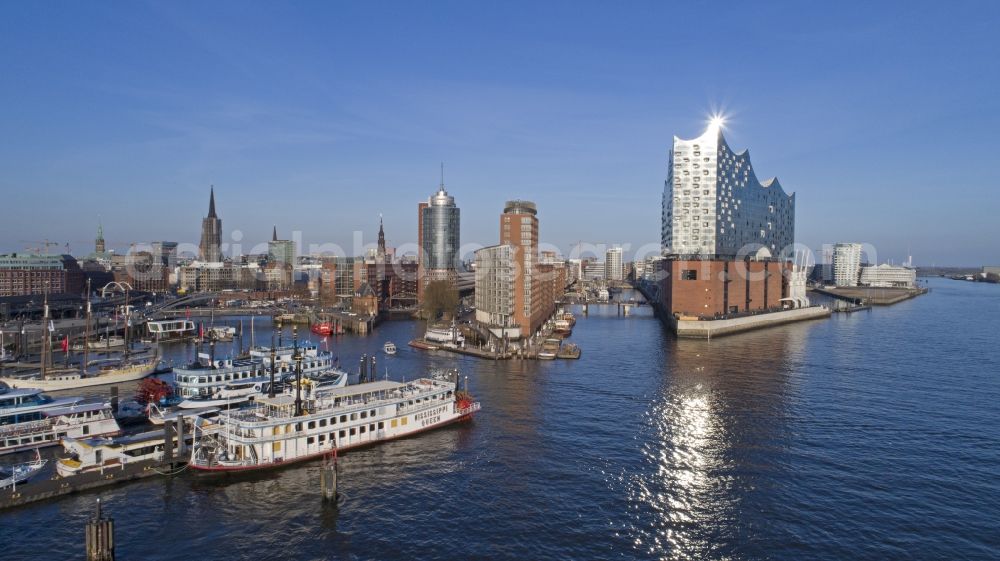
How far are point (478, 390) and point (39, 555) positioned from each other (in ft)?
83.3

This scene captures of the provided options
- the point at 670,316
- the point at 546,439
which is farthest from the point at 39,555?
the point at 670,316

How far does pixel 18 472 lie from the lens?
2298 cm

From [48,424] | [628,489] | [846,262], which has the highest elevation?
[846,262]

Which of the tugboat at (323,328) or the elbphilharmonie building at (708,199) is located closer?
the tugboat at (323,328)

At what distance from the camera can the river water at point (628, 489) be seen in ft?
63.9

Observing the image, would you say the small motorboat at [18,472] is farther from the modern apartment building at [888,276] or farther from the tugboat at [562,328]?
the modern apartment building at [888,276]

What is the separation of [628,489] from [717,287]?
5694cm

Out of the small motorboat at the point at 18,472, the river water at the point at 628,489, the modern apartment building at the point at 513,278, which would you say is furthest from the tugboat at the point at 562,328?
the small motorboat at the point at 18,472

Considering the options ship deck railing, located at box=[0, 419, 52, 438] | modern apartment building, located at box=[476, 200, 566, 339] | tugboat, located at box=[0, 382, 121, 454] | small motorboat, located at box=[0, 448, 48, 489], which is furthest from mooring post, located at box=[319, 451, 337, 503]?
modern apartment building, located at box=[476, 200, 566, 339]

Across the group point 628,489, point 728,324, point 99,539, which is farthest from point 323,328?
point 99,539

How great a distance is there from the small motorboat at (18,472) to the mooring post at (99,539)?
6.82 m

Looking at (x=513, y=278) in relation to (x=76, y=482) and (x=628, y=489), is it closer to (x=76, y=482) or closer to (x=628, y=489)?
(x=628, y=489)

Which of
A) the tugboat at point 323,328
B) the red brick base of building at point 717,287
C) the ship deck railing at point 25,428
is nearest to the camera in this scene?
the ship deck railing at point 25,428

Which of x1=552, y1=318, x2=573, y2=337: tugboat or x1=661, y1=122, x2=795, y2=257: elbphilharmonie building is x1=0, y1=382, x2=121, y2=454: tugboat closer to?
x1=552, y1=318, x2=573, y2=337: tugboat
